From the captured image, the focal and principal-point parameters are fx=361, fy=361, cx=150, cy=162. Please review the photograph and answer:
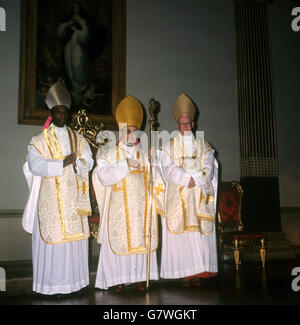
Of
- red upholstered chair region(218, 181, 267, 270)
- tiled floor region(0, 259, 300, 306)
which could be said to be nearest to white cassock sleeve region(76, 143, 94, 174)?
tiled floor region(0, 259, 300, 306)

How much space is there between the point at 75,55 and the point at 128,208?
3399 millimetres

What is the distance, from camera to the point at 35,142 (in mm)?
4004

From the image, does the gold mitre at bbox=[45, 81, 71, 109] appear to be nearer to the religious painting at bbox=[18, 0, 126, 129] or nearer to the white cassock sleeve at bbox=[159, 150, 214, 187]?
the white cassock sleeve at bbox=[159, 150, 214, 187]

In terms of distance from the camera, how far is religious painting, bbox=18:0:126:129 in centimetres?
595

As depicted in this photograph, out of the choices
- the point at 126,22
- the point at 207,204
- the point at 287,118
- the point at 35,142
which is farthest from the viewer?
the point at 287,118

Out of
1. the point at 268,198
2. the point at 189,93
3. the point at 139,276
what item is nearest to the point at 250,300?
the point at 139,276

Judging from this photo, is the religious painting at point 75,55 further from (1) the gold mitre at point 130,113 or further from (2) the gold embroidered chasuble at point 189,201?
(2) the gold embroidered chasuble at point 189,201

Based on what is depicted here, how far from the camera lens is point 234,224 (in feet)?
20.4

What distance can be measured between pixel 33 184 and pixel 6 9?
351 cm

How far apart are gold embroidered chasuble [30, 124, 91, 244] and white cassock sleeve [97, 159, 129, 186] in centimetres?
19

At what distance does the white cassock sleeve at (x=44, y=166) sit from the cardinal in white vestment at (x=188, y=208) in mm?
1335

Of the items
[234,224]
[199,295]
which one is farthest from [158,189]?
[234,224]
